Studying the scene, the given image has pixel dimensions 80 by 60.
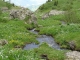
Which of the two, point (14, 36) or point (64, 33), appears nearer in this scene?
point (14, 36)

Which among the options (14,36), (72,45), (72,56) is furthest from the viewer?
(14,36)

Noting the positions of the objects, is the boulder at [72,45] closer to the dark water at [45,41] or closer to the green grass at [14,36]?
the dark water at [45,41]

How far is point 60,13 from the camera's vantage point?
6881cm

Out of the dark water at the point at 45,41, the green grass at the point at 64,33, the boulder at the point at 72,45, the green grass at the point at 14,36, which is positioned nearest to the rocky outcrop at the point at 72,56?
the green grass at the point at 64,33

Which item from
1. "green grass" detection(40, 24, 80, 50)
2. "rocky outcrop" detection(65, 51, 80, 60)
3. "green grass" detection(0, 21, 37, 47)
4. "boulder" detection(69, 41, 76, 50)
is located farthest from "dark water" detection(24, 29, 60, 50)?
"rocky outcrop" detection(65, 51, 80, 60)

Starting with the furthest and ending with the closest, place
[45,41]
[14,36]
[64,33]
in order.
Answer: [64,33]
[45,41]
[14,36]

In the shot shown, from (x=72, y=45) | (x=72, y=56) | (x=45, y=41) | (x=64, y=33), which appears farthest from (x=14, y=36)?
(x=72, y=56)

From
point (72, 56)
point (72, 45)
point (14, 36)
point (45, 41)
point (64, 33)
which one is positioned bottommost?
point (45, 41)

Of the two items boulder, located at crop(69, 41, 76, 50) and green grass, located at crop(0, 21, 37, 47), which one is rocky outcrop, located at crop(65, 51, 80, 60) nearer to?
boulder, located at crop(69, 41, 76, 50)

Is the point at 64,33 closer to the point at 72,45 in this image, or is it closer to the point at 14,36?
the point at 72,45

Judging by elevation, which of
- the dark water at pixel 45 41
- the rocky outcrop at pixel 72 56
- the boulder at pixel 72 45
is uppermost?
the rocky outcrop at pixel 72 56

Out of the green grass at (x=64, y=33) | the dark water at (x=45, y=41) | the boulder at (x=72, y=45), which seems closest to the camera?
the boulder at (x=72, y=45)

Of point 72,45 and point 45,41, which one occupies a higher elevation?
point 72,45

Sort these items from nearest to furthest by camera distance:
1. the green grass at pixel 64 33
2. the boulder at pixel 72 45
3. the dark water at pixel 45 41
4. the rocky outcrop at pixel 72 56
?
the rocky outcrop at pixel 72 56 < the boulder at pixel 72 45 < the dark water at pixel 45 41 < the green grass at pixel 64 33
